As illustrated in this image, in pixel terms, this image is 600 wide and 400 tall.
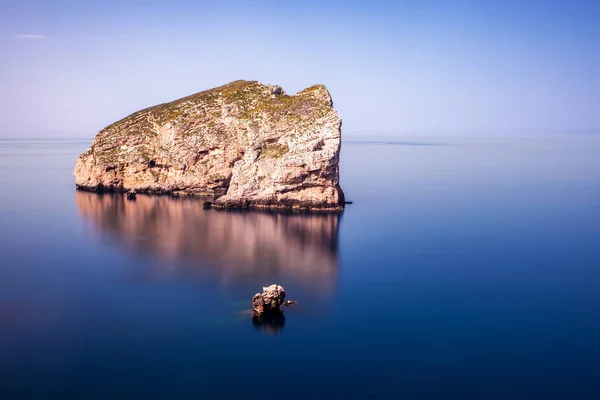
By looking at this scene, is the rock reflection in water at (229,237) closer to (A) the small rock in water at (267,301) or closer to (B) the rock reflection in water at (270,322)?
(A) the small rock in water at (267,301)

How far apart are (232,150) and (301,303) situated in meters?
57.6

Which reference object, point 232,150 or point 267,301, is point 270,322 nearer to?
point 267,301

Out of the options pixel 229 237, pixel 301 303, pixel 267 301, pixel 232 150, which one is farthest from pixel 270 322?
pixel 232 150

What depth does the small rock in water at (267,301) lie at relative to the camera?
48625mm

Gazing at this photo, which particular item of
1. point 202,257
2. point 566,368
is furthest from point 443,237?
point 566,368

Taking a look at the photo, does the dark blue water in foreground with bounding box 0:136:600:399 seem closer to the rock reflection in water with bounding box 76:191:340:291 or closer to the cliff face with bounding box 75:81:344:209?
the rock reflection in water with bounding box 76:191:340:291

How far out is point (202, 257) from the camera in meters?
65.9

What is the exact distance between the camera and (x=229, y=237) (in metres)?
75.0

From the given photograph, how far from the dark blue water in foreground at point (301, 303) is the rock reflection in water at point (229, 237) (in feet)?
1.21

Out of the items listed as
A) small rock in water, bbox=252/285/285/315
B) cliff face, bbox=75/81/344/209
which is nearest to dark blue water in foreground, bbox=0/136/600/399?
small rock in water, bbox=252/285/285/315

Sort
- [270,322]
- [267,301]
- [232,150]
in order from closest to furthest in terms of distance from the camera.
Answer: [270,322] < [267,301] < [232,150]

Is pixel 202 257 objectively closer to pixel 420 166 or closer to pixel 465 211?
pixel 465 211

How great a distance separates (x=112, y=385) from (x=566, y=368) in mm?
31059

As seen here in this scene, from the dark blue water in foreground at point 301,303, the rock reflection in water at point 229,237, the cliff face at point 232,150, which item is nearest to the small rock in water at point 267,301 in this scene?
the dark blue water in foreground at point 301,303
